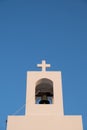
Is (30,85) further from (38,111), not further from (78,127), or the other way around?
(78,127)

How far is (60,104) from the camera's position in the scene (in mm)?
18953

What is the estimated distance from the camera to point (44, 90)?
2016 cm

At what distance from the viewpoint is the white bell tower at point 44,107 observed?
59.9 feet

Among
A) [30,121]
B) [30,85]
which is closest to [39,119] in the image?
[30,121]

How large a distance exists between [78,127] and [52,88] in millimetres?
2332

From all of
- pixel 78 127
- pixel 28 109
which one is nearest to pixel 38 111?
pixel 28 109

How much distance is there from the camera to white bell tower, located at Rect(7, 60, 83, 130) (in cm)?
1825

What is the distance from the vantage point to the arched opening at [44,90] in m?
19.8

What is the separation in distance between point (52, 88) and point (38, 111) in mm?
1598

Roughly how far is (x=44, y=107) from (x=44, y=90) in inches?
55.7

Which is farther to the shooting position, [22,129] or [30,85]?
[30,85]

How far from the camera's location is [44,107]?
18859 mm

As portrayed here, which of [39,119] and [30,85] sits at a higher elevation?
[30,85]

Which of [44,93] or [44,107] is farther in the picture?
[44,93]
